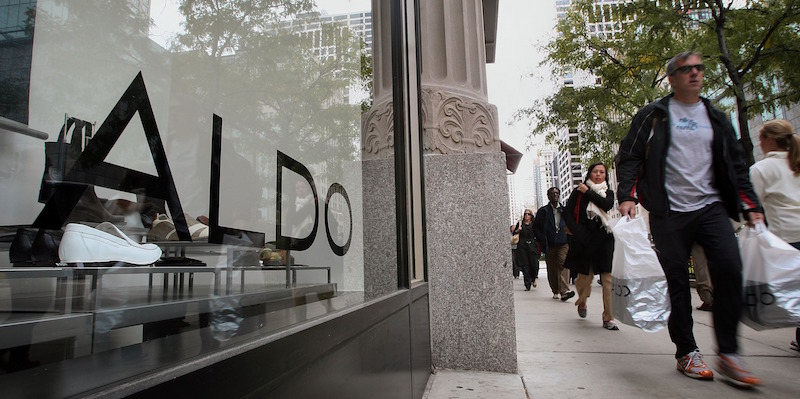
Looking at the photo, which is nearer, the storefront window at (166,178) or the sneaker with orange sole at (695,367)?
the storefront window at (166,178)

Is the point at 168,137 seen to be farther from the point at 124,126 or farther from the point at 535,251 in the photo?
the point at 535,251

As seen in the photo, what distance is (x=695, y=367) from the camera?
3.00m

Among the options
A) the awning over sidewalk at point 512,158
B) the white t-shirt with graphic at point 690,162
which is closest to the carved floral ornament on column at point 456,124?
the white t-shirt with graphic at point 690,162

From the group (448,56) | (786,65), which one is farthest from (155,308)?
(786,65)

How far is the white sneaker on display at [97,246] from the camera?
1028mm

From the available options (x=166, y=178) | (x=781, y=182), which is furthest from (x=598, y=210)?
(x=166, y=178)

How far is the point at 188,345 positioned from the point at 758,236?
3.32 metres

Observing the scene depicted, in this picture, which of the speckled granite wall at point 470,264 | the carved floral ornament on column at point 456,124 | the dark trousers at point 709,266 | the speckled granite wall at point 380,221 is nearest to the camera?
the speckled granite wall at point 380,221

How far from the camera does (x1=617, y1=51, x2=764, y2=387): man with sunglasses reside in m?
2.90

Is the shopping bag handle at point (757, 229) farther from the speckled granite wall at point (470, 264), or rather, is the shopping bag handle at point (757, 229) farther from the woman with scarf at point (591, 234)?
the woman with scarf at point (591, 234)

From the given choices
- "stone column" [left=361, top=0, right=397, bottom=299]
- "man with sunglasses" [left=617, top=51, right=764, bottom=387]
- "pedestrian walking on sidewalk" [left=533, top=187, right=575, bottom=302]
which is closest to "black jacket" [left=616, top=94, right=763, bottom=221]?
"man with sunglasses" [left=617, top=51, right=764, bottom=387]

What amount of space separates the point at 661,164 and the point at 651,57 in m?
12.2

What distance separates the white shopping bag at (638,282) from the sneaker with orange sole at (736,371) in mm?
367

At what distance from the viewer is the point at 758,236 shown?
118 inches
